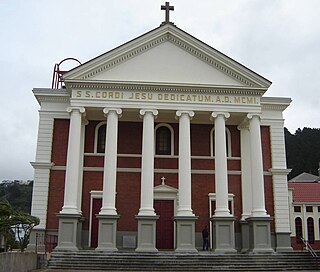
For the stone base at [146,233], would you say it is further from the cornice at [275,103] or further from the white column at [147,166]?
the cornice at [275,103]

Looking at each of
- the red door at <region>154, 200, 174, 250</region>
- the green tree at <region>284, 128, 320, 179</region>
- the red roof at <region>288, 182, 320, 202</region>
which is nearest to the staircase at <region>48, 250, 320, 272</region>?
the red door at <region>154, 200, 174, 250</region>

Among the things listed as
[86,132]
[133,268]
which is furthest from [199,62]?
[133,268]

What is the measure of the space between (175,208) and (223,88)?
25.3 feet

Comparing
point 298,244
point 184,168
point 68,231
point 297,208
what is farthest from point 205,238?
point 297,208

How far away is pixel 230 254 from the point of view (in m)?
22.9

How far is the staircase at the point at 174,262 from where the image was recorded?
2111 cm

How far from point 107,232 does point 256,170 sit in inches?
351

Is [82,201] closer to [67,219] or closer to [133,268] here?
[67,219]

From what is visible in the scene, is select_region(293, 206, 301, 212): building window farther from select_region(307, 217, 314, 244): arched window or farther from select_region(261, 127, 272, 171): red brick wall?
select_region(261, 127, 272, 171): red brick wall

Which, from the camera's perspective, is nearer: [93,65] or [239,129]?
[93,65]

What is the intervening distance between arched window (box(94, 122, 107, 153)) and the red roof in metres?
24.5

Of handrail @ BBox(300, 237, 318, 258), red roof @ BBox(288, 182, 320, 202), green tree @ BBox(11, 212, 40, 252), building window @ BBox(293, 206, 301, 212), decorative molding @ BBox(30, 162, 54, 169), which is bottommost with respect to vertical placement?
handrail @ BBox(300, 237, 318, 258)

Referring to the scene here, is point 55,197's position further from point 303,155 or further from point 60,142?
point 303,155

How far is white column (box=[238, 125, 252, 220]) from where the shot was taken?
90.0 feet
